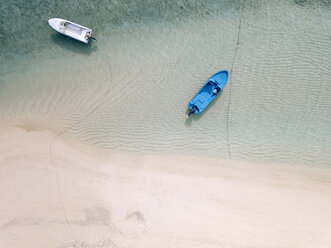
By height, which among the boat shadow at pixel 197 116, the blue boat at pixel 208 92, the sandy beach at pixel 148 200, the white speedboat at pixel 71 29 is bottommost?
the sandy beach at pixel 148 200

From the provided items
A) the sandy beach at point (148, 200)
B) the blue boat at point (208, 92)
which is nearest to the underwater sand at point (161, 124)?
the sandy beach at point (148, 200)

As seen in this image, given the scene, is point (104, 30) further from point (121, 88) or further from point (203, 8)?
point (203, 8)

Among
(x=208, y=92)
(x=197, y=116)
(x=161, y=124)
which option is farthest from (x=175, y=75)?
(x=161, y=124)

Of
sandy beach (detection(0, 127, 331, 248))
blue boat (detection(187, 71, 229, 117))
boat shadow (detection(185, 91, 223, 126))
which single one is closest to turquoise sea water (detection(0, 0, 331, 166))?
boat shadow (detection(185, 91, 223, 126))

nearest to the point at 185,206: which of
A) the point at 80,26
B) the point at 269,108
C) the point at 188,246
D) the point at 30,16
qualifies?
the point at 188,246

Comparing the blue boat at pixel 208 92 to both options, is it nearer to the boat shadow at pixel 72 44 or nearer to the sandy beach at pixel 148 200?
the sandy beach at pixel 148 200
